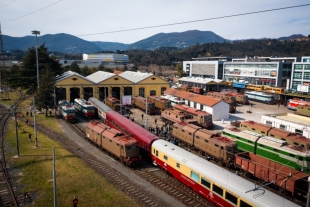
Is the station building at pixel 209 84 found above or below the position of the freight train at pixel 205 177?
above

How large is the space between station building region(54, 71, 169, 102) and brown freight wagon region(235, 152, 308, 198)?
109ft

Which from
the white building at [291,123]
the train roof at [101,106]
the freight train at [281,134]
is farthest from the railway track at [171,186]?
the white building at [291,123]

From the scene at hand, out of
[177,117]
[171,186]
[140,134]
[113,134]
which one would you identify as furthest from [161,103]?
[171,186]

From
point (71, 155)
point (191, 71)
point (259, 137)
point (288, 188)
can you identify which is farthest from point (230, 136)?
point (191, 71)

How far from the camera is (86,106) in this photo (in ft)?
144

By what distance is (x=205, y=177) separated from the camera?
17844 mm

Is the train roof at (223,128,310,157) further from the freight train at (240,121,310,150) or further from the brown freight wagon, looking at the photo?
the brown freight wagon

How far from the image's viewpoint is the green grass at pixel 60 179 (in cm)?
1823

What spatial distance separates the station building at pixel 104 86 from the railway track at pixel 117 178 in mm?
23407

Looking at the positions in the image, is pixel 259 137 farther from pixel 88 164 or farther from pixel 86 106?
pixel 86 106

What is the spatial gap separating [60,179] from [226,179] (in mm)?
14168

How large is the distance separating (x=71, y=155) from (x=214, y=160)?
15758mm

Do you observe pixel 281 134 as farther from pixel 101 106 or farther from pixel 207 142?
pixel 101 106

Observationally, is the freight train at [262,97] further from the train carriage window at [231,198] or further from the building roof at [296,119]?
the train carriage window at [231,198]
